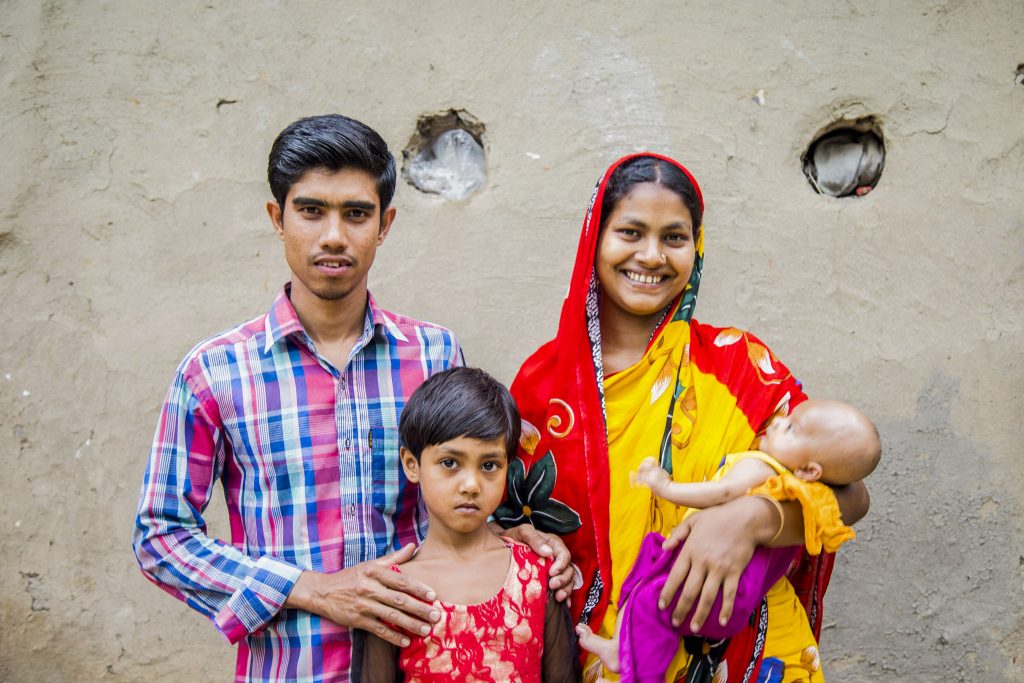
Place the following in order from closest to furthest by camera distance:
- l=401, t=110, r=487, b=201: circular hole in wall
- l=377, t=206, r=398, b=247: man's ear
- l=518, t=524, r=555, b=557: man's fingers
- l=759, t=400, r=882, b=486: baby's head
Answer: l=759, t=400, r=882, b=486: baby's head → l=518, t=524, r=555, b=557: man's fingers → l=377, t=206, r=398, b=247: man's ear → l=401, t=110, r=487, b=201: circular hole in wall

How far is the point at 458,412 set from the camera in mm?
1728

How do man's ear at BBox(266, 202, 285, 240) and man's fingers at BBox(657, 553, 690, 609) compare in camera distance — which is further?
man's ear at BBox(266, 202, 285, 240)

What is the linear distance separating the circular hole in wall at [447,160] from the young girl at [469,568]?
3.89 feet

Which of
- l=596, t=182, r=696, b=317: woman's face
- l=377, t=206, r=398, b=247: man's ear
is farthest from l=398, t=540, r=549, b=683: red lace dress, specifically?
l=377, t=206, r=398, b=247: man's ear

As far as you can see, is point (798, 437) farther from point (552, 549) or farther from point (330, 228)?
point (330, 228)

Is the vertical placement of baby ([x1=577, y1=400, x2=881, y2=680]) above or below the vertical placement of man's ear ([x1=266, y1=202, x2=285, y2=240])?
below

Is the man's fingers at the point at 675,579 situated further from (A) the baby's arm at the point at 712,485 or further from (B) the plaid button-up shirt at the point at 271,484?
(B) the plaid button-up shirt at the point at 271,484

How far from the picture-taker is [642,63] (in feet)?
9.04

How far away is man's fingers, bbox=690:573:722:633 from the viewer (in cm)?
164

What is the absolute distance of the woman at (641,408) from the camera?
185 cm

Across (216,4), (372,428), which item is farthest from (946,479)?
(216,4)

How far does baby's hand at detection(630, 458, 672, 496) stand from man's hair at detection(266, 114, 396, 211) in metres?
0.85

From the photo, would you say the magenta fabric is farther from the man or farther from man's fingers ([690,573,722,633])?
the man

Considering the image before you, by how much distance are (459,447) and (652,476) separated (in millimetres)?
407
